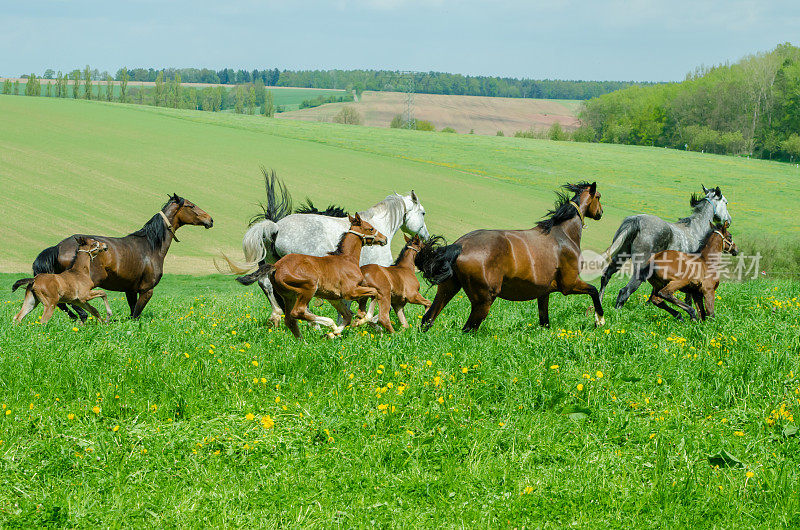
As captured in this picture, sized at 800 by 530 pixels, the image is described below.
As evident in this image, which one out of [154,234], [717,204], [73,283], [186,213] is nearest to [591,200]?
[717,204]

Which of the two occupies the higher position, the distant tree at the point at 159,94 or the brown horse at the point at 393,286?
the distant tree at the point at 159,94

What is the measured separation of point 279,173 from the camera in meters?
48.9

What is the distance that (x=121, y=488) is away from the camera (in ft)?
17.0

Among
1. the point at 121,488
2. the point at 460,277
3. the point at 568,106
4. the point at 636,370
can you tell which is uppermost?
the point at 568,106

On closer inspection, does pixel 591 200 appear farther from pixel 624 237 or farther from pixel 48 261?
pixel 48 261

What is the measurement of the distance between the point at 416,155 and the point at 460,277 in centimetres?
5672

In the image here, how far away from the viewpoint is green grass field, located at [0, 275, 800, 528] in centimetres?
506

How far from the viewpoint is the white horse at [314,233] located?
11508mm

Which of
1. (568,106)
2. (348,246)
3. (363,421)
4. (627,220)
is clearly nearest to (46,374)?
(363,421)

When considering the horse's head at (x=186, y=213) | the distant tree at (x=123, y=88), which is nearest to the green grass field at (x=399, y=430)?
the horse's head at (x=186, y=213)

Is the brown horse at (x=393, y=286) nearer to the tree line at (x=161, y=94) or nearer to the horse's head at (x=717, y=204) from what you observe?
the horse's head at (x=717, y=204)

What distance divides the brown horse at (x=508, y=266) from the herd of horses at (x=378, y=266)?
2cm

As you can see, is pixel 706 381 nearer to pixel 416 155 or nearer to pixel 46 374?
pixel 46 374

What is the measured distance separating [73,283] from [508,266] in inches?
282
